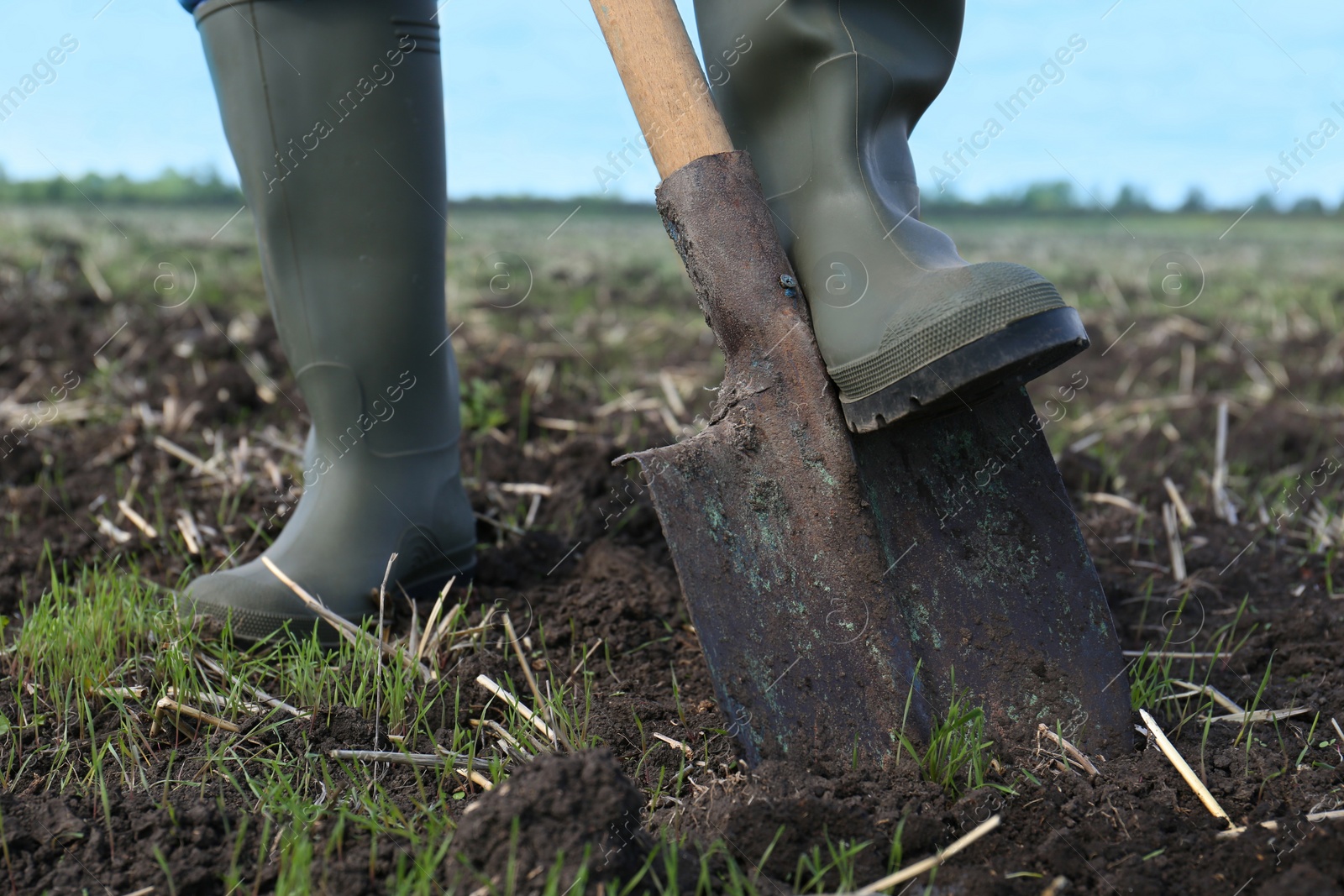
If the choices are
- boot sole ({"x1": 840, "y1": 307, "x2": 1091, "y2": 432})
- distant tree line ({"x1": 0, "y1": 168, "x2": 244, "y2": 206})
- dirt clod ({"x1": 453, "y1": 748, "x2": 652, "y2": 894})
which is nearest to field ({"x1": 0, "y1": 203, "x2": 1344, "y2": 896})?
dirt clod ({"x1": 453, "y1": 748, "x2": 652, "y2": 894})

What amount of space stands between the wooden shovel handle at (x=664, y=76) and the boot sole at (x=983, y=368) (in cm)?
51

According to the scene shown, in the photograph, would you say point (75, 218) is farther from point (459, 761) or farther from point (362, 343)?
point (459, 761)

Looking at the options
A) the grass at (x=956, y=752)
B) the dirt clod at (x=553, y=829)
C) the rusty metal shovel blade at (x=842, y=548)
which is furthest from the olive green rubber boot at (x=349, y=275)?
the grass at (x=956, y=752)

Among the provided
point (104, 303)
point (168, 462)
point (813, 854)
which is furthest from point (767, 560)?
point (104, 303)

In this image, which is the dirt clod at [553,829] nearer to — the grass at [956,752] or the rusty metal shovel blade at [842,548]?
the rusty metal shovel blade at [842,548]

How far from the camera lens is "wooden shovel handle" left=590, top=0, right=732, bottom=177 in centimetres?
158

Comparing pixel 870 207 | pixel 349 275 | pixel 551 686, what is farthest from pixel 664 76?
pixel 551 686

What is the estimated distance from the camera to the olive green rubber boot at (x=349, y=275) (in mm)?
1724

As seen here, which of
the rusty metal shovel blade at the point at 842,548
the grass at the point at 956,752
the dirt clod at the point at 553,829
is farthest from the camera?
the rusty metal shovel blade at the point at 842,548

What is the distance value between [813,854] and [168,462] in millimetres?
2223

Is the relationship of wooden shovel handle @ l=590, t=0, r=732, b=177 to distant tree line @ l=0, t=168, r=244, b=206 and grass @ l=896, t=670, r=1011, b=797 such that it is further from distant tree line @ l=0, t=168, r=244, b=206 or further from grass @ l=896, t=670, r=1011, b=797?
distant tree line @ l=0, t=168, r=244, b=206

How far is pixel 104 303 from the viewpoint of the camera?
4.40 meters

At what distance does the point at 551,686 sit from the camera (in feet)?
5.20

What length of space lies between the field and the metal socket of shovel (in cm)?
10
